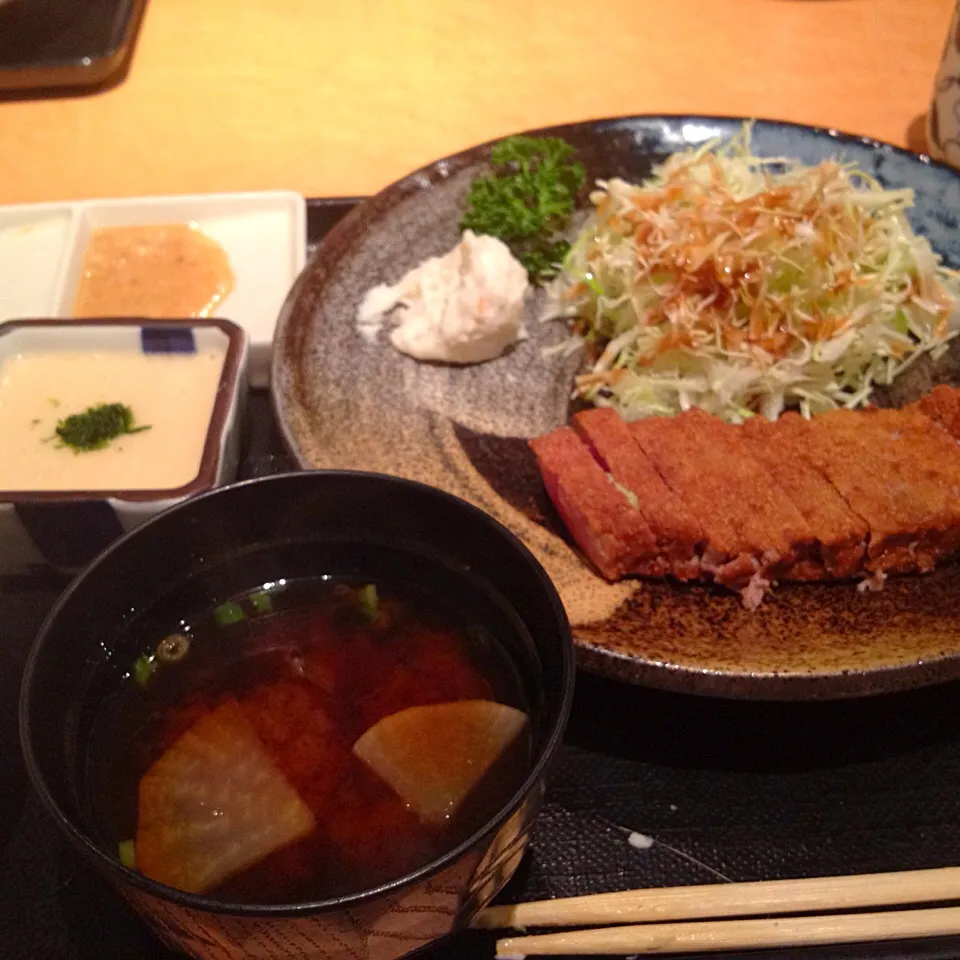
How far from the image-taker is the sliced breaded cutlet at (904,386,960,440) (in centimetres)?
205

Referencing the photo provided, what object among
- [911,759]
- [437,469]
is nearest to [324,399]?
[437,469]

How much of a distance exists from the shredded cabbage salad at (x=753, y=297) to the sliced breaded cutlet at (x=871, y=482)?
0.39 metres

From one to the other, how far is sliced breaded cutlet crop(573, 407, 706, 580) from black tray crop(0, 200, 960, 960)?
291 millimetres

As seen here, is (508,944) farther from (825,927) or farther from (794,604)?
(794,604)

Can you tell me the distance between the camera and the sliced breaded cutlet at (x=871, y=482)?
183cm

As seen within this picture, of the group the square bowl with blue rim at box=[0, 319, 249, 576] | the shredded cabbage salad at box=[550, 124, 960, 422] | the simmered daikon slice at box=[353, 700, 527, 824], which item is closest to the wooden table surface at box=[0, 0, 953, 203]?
the shredded cabbage salad at box=[550, 124, 960, 422]

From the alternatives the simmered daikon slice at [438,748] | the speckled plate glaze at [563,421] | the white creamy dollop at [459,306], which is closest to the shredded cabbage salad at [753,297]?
the speckled plate glaze at [563,421]

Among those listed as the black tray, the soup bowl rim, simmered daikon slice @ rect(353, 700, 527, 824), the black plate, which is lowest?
the black tray

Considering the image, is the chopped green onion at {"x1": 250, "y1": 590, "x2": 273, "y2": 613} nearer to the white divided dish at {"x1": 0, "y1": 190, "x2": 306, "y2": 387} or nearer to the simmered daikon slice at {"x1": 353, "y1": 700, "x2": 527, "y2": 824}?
the simmered daikon slice at {"x1": 353, "y1": 700, "x2": 527, "y2": 824}

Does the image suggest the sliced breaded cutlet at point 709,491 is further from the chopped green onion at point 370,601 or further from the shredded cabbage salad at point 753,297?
the chopped green onion at point 370,601

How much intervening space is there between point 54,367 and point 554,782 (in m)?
1.66

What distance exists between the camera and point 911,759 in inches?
65.0

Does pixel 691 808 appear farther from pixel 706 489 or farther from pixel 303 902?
pixel 303 902

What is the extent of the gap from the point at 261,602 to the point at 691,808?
84 centimetres
